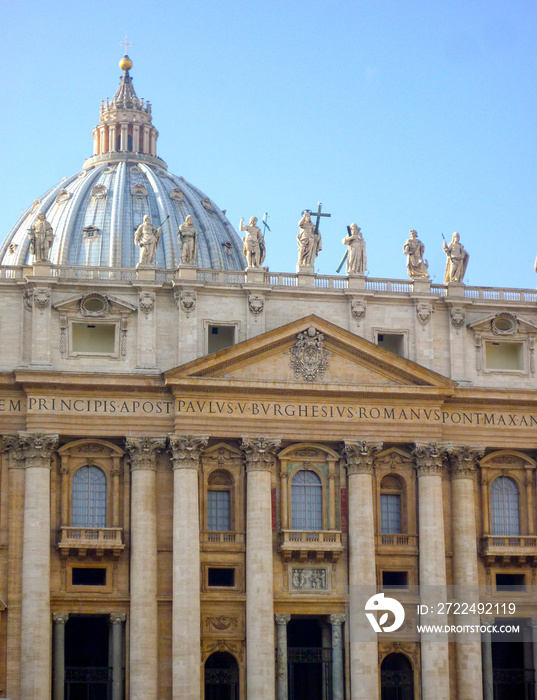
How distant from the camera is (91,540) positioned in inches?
2625

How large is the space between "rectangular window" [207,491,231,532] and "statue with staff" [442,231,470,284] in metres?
14.7

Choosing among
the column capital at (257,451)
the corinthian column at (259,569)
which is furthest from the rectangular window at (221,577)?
the column capital at (257,451)

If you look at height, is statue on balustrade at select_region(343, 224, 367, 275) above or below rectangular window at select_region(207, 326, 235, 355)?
above

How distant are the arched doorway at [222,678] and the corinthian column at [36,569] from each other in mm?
7372

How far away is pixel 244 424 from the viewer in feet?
225

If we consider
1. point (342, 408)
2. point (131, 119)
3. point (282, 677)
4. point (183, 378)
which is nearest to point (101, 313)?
point (183, 378)

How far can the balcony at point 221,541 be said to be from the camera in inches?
2685

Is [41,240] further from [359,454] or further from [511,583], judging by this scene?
[511,583]

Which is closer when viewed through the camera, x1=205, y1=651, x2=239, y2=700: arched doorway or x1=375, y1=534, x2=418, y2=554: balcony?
x1=205, y1=651, x2=239, y2=700: arched doorway

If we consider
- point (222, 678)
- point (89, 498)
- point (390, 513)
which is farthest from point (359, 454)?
point (89, 498)

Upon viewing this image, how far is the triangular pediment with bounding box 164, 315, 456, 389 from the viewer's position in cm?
6888

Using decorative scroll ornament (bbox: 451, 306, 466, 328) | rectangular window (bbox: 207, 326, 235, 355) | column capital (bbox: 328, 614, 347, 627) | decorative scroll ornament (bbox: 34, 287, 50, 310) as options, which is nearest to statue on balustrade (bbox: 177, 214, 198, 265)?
rectangular window (bbox: 207, 326, 235, 355)

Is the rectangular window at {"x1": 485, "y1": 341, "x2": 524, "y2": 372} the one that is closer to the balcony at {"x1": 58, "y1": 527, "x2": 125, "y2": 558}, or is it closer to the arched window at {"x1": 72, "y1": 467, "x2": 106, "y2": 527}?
the arched window at {"x1": 72, "y1": 467, "x2": 106, "y2": 527}

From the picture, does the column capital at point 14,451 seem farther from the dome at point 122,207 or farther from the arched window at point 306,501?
the dome at point 122,207
